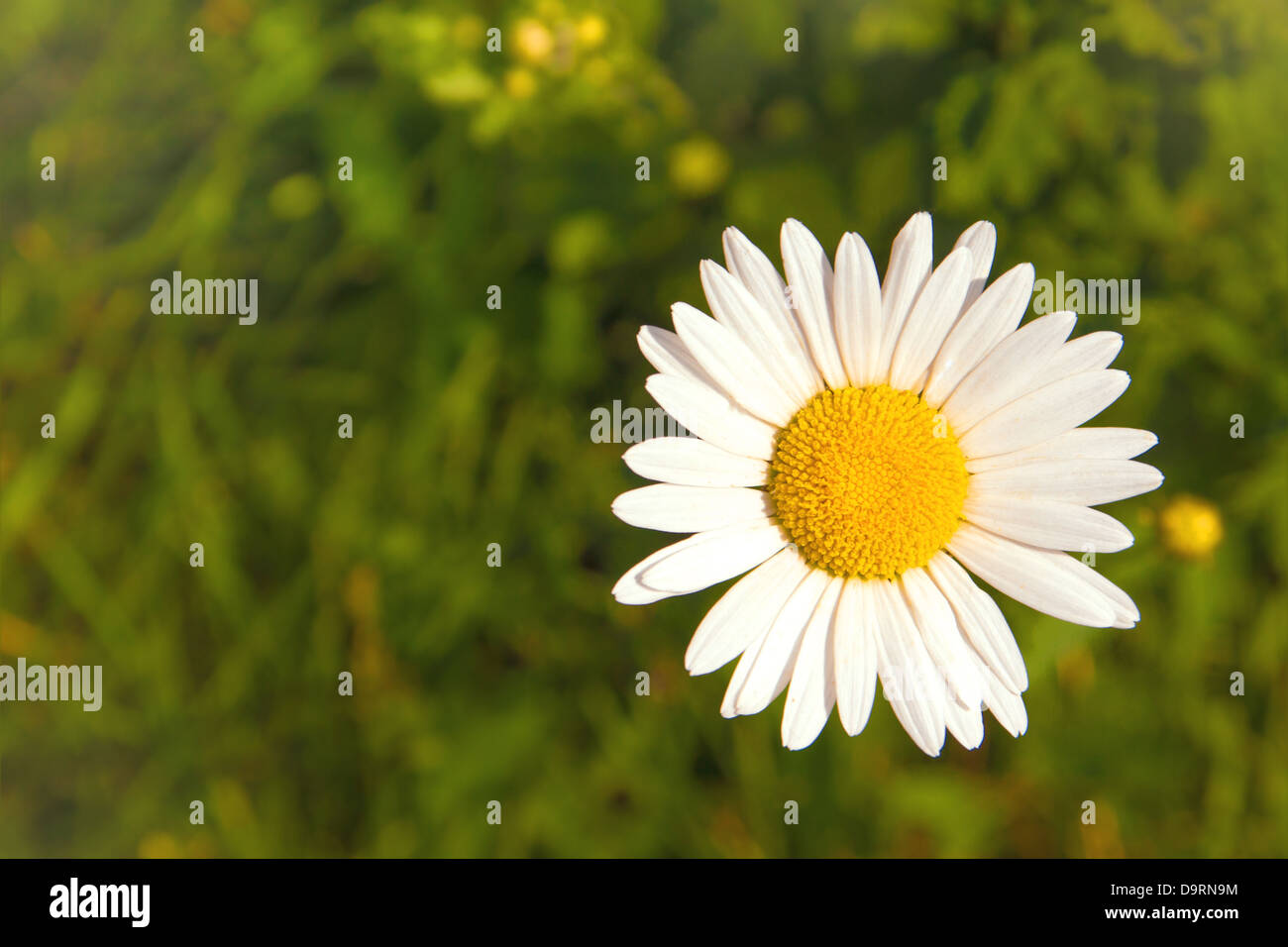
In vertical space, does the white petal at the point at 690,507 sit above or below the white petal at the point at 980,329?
below

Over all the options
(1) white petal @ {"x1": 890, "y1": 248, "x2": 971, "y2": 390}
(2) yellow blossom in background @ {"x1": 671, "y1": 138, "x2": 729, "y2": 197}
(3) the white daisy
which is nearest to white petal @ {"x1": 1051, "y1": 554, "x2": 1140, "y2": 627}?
(3) the white daisy

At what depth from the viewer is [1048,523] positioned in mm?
2656

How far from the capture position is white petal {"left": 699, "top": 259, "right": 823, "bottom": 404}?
2506 mm

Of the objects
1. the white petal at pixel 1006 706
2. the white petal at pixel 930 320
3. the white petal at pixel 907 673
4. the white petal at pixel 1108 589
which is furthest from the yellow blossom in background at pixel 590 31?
the white petal at pixel 1006 706

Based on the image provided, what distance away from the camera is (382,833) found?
4445 mm

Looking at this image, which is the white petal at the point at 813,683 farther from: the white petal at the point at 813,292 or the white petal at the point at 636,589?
the white petal at the point at 813,292

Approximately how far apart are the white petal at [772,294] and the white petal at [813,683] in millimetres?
629

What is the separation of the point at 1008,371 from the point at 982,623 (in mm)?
728

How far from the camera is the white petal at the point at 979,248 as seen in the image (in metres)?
2.50

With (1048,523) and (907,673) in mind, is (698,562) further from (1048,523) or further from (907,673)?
(1048,523)

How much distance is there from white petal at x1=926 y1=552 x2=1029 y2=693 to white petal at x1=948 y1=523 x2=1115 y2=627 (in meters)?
0.05

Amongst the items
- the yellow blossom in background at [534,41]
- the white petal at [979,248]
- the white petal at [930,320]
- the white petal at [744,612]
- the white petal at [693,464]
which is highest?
the yellow blossom in background at [534,41]
